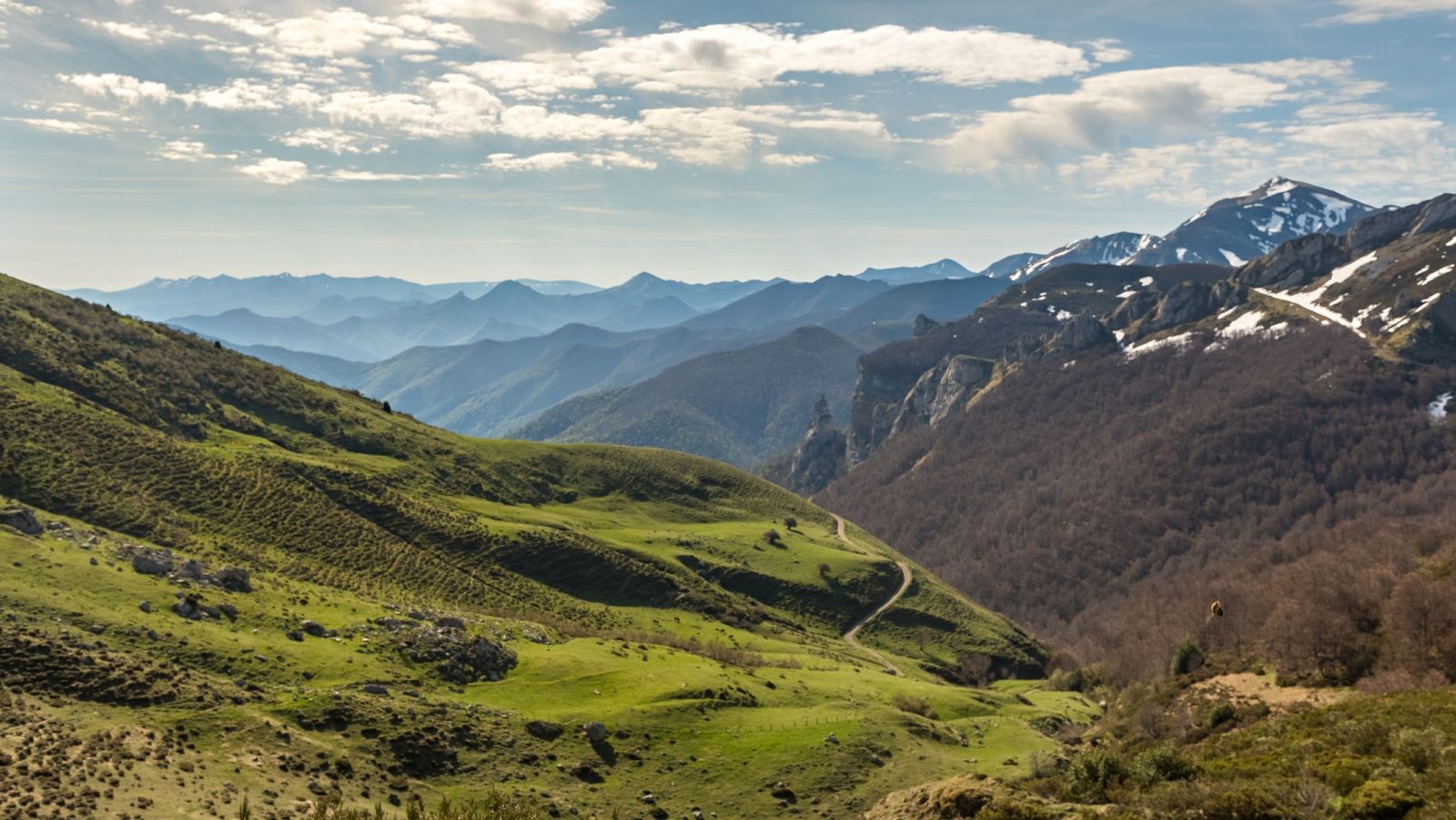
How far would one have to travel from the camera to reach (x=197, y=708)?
1879 inches

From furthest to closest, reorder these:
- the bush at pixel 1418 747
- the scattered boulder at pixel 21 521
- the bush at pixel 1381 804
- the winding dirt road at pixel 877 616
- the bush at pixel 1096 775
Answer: the winding dirt road at pixel 877 616
the scattered boulder at pixel 21 521
the bush at pixel 1096 775
the bush at pixel 1418 747
the bush at pixel 1381 804

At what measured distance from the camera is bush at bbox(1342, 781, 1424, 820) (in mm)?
25781

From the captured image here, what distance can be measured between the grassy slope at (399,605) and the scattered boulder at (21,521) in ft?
12.5

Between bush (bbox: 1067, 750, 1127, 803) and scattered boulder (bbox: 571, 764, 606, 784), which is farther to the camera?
scattered boulder (bbox: 571, 764, 606, 784)

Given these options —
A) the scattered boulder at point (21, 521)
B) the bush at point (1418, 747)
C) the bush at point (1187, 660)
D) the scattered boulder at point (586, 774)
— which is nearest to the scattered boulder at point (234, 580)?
the scattered boulder at point (21, 521)

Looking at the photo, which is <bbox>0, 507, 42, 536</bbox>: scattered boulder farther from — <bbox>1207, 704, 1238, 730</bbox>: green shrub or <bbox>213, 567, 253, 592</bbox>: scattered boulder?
<bbox>1207, 704, 1238, 730</bbox>: green shrub

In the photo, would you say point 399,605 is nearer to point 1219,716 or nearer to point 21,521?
point 21,521

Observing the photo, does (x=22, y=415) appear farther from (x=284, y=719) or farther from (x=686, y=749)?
(x=686, y=749)

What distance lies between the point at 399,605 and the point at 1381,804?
8225cm

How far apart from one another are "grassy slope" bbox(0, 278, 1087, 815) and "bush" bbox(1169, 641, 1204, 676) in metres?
17.2

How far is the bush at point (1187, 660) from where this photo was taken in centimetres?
8221

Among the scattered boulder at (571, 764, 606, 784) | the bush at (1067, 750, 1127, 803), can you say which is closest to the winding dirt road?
the scattered boulder at (571, 764, 606, 784)

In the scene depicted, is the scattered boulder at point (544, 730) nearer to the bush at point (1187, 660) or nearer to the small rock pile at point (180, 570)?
the small rock pile at point (180, 570)

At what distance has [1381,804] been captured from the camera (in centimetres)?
2586
